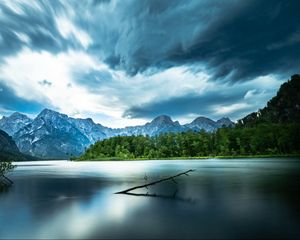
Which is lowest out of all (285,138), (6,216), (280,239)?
(280,239)

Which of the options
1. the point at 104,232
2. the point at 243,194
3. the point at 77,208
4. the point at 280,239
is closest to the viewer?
the point at 280,239

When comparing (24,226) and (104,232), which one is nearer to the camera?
(104,232)

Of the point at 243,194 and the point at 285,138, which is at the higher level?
the point at 285,138

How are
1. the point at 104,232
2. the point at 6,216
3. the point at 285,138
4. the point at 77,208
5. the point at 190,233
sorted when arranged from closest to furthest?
the point at 190,233, the point at 104,232, the point at 6,216, the point at 77,208, the point at 285,138

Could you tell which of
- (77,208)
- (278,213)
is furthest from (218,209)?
(77,208)

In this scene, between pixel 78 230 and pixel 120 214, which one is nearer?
pixel 78 230

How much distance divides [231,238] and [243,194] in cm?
2166

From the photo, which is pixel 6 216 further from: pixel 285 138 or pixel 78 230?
pixel 285 138

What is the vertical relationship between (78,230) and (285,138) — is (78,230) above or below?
below

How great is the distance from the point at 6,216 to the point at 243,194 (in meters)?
28.6

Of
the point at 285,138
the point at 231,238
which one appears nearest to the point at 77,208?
the point at 231,238

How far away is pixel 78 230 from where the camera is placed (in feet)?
72.7

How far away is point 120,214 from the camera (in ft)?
91.8

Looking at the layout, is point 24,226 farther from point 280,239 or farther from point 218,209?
point 280,239
